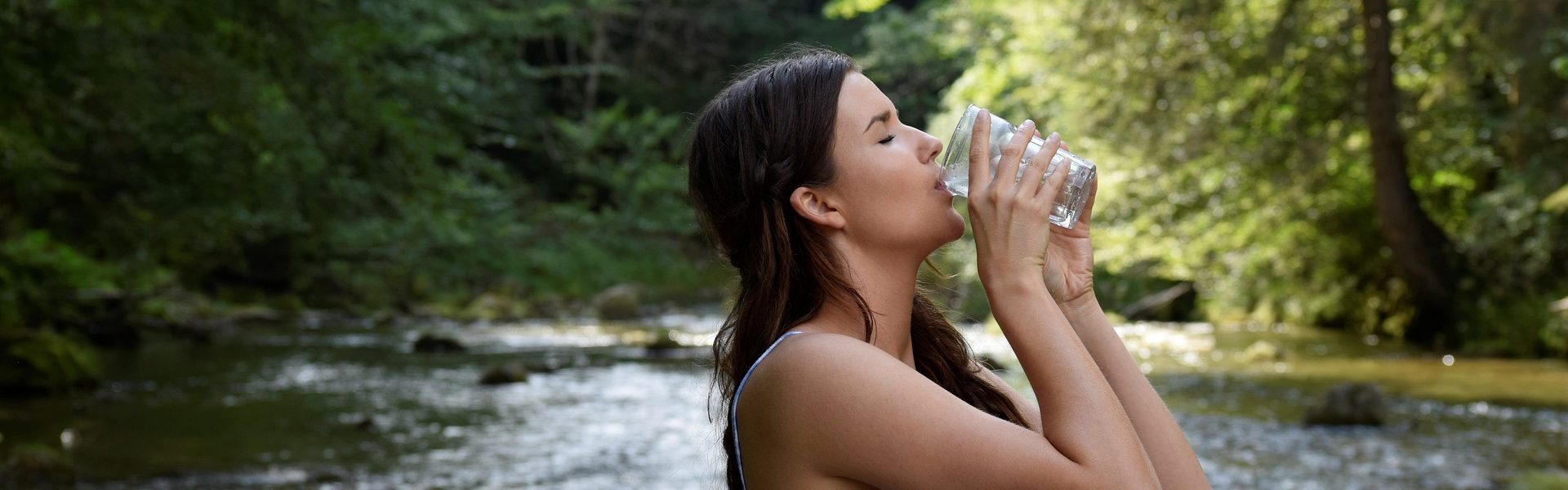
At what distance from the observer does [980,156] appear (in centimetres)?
178

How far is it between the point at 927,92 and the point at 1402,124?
16154mm

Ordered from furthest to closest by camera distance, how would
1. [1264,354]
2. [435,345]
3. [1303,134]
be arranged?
[435,345] < [1303,134] < [1264,354]

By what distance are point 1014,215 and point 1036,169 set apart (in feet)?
0.21

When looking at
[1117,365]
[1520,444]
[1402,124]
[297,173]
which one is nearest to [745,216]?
[1117,365]

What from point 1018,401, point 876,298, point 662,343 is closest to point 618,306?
point 662,343

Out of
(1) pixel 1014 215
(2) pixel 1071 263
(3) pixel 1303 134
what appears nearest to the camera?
(1) pixel 1014 215

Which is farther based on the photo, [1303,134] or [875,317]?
[1303,134]

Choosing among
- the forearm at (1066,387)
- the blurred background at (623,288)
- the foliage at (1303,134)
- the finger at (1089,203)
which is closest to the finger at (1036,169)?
the forearm at (1066,387)

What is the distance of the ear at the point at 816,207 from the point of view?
6.04ft

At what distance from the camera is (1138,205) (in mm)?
15352

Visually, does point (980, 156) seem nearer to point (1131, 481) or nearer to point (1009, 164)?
point (1009, 164)

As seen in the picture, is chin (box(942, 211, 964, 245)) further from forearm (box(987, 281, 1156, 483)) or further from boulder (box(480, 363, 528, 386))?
boulder (box(480, 363, 528, 386))

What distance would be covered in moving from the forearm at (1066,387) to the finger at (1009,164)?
0.12m

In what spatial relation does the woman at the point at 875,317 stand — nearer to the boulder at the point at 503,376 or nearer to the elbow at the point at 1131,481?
the elbow at the point at 1131,481
